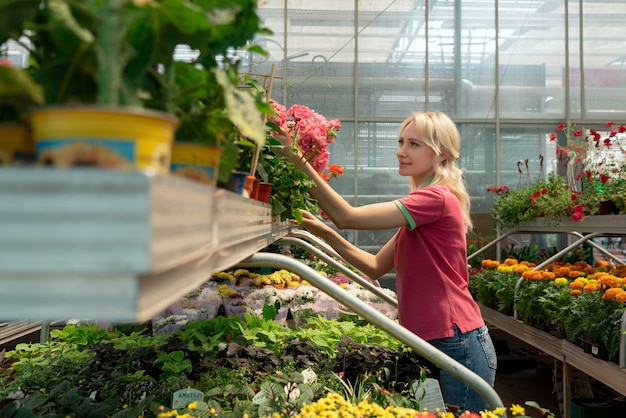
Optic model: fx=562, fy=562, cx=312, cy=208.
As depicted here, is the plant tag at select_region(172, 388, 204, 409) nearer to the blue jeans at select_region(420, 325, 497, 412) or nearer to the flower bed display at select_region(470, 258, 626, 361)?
the blue jeans at select_region(420, 325, 497, 412)

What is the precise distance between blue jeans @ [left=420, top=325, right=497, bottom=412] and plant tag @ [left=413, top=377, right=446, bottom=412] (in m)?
0.47

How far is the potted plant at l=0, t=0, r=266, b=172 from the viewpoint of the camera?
1.60ft

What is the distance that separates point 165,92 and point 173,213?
25 cm

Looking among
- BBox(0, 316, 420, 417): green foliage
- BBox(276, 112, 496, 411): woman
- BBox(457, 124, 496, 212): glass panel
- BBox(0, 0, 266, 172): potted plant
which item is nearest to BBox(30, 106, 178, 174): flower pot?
BBox(0, 0, 266, 172): potted plant

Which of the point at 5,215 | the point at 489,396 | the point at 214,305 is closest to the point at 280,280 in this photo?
the point at 214,305

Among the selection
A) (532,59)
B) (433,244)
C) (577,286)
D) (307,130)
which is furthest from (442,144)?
(532,59)

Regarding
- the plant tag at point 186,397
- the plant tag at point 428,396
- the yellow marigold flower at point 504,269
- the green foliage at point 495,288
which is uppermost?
the plant tag at point 186,397

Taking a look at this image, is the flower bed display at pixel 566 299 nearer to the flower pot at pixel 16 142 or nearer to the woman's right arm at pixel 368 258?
the woman's right arm at pixel 368 258

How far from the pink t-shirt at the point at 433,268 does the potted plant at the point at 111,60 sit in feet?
4.90

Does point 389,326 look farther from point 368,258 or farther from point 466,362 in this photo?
point 368,258

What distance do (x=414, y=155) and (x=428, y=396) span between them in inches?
40.6

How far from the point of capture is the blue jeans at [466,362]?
1943mm

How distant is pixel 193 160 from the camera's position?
69 centimetres

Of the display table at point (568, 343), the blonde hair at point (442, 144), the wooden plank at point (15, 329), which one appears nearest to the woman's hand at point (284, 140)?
the blonde hair at point (442, 144)
